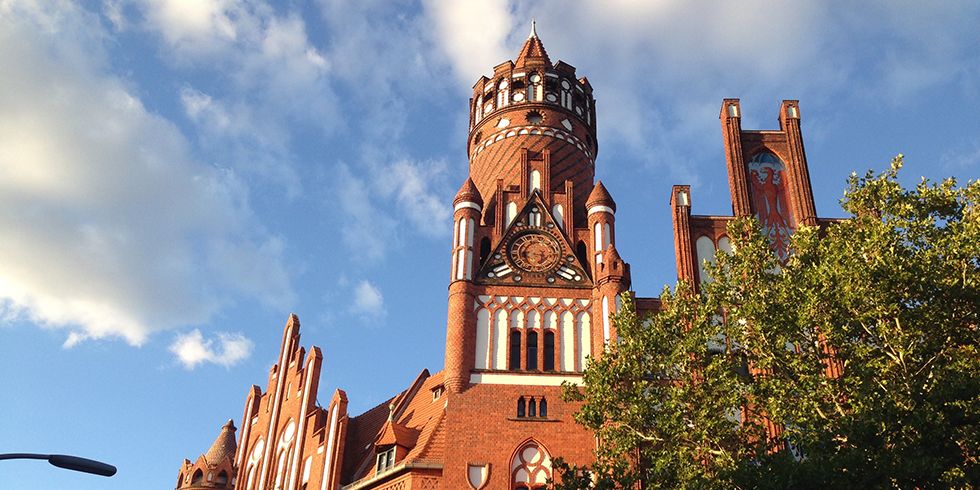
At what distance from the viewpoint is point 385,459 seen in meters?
27.0

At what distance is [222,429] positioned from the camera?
127 feet

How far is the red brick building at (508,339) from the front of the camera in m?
25.5

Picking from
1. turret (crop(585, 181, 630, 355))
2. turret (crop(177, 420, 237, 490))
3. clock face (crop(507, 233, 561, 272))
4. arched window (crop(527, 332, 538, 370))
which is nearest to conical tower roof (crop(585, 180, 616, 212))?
turret (crop(585, 181, 630, 355))

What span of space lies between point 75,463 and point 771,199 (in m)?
23.1

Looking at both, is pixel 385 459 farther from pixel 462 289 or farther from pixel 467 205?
pixel 467 205

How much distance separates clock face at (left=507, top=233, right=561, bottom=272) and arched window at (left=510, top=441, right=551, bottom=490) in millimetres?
6711

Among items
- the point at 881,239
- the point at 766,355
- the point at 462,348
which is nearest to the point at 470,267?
the point at 462,348

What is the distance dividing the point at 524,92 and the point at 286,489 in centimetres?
1954

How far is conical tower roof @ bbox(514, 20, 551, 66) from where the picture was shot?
3909 cm

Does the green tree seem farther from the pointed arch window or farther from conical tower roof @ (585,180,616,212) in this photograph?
conical tower roof @ (585,180,616,212)

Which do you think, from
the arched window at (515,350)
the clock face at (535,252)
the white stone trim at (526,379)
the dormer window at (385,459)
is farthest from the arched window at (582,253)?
the dormer window at (385,459)

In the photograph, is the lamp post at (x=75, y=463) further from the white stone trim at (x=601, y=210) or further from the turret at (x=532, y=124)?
the turret at (x=532, y=124)

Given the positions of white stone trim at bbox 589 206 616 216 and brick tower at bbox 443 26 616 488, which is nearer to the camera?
brick tower at bbox 443 26 616 488

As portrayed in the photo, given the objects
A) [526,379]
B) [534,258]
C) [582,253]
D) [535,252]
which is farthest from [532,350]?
[582,253]
